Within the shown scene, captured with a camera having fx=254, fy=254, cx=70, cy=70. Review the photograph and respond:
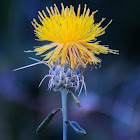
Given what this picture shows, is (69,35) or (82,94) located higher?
(69,35)

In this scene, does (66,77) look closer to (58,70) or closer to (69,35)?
(58,70)

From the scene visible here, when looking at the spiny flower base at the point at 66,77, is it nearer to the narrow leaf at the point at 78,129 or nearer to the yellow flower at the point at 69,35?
the yellow flower at the point at 69,35

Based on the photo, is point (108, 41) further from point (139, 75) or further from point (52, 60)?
point (52, 60)

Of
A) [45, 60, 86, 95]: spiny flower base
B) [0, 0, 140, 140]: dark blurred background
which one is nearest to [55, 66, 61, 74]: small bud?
[45, 60, 86, 95]: spiny flower base

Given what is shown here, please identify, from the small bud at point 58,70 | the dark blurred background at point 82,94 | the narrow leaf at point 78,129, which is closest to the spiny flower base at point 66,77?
the small bud at point 58,70

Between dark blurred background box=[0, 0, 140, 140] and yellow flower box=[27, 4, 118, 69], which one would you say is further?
dark blurred background box=[0, 0, 140, 140]

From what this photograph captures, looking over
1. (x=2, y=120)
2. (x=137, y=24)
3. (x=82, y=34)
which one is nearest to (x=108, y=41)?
(x=137, y=24)

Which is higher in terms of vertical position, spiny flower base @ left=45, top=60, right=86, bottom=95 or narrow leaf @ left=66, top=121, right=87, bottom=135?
spiny flower base @ left=45, top=60, right=86, bottom=95

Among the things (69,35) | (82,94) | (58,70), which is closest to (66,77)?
(58,70)

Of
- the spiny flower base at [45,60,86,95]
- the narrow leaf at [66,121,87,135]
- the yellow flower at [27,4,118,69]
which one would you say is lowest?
the narrow leaf at [66,121,87,135]

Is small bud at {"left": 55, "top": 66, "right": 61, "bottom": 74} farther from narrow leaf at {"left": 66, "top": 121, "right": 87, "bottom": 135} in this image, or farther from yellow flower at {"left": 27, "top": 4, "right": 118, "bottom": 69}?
narrow leaf at {"left": 66, "top": 121, "right": 87, "bottom": 135}
